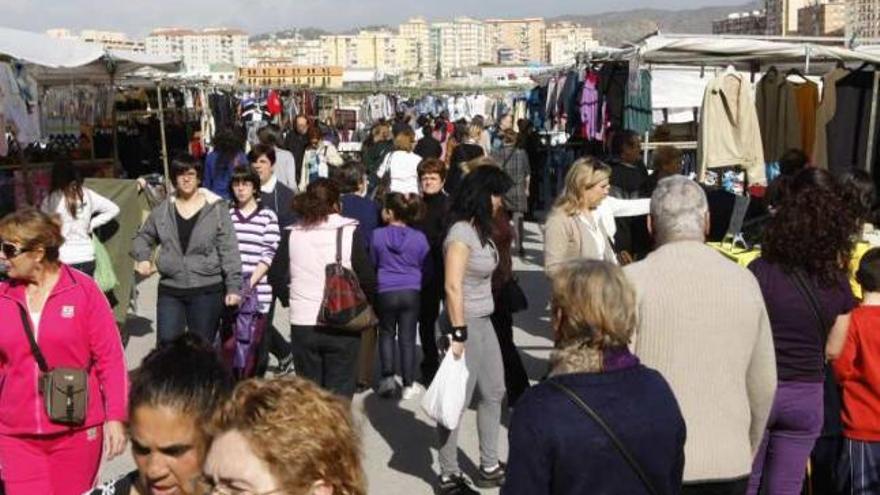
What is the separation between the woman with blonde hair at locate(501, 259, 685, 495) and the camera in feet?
9.06

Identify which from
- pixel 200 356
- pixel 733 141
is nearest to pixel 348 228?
pixel 200 356

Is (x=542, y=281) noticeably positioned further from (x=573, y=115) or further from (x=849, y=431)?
(x=849, y=431)

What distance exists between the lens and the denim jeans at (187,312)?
6297 millimetres

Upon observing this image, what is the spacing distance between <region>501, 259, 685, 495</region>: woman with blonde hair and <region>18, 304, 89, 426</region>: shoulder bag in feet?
6.27

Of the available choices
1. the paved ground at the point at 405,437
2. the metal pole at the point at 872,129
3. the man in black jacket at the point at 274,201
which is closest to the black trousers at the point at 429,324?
the paved ground at the point at 405,437

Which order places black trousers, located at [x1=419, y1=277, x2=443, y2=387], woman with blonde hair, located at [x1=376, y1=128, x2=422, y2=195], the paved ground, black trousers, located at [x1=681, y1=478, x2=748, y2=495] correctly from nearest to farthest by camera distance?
black trousers, located at [x1=681, y1=478, x2=748, y2=495], the paved ground, black trousers, located at [x1=419, y1=277, x2=443, y2=387], woman with blonde hair, located at [x1=376, y1=128, x2=422, y2=195]

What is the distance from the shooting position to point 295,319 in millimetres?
5801

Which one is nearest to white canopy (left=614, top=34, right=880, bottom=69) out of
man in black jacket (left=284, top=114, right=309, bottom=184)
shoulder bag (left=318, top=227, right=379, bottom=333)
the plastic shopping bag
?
shoulder bag (left=318, top=227, right=379, bottom=333)

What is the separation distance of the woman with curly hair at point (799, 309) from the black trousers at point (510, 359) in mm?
2275

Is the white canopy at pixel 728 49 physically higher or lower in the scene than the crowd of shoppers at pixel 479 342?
higher

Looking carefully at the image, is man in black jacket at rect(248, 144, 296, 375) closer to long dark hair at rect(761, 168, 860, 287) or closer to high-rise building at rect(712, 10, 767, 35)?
long dark hair at rect(761, 168, 860, 287)

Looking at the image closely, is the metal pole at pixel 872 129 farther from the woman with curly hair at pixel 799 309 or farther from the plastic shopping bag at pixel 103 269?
the plastic shopping bag at pixel 103 269

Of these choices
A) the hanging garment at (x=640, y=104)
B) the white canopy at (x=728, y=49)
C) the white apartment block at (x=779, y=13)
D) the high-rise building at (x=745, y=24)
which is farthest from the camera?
the high-rise building at (x=745, y=24)

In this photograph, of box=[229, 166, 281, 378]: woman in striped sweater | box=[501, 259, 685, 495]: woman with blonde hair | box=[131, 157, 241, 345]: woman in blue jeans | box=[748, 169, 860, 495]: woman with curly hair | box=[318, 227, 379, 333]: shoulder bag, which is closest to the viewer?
box=[501, 259, 685, 495]: woman with blonde hair
